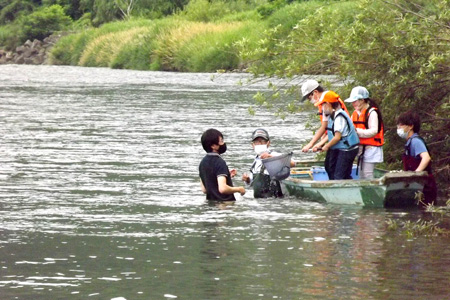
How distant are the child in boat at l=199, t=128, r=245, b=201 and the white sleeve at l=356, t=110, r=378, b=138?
1561 mm

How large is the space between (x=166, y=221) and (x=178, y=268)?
2591 mm

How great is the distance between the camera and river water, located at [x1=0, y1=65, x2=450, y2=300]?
335 inches

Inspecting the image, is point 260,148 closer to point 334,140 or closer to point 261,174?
point 261,174

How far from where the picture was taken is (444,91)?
13359 mm

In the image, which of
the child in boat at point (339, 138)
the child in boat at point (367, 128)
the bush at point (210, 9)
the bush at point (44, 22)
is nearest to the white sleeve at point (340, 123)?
the child in boat at point (339, 138)

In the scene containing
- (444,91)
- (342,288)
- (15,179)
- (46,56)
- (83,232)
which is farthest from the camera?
(46,56)

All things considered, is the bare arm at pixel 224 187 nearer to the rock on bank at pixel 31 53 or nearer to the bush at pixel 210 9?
the bush at pixel 210 9

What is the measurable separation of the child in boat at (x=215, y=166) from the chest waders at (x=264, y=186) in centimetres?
54

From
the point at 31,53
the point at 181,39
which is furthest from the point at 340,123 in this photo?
the point at 31,53

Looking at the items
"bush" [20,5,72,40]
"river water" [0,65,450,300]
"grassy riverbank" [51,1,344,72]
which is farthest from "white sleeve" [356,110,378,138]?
"bush" [20,5,72,40]

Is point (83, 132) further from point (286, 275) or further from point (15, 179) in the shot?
point (286, 275)

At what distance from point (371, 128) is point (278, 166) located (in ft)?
4.23

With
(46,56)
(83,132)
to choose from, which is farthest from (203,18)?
(83,132)

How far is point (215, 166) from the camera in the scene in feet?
41.2
